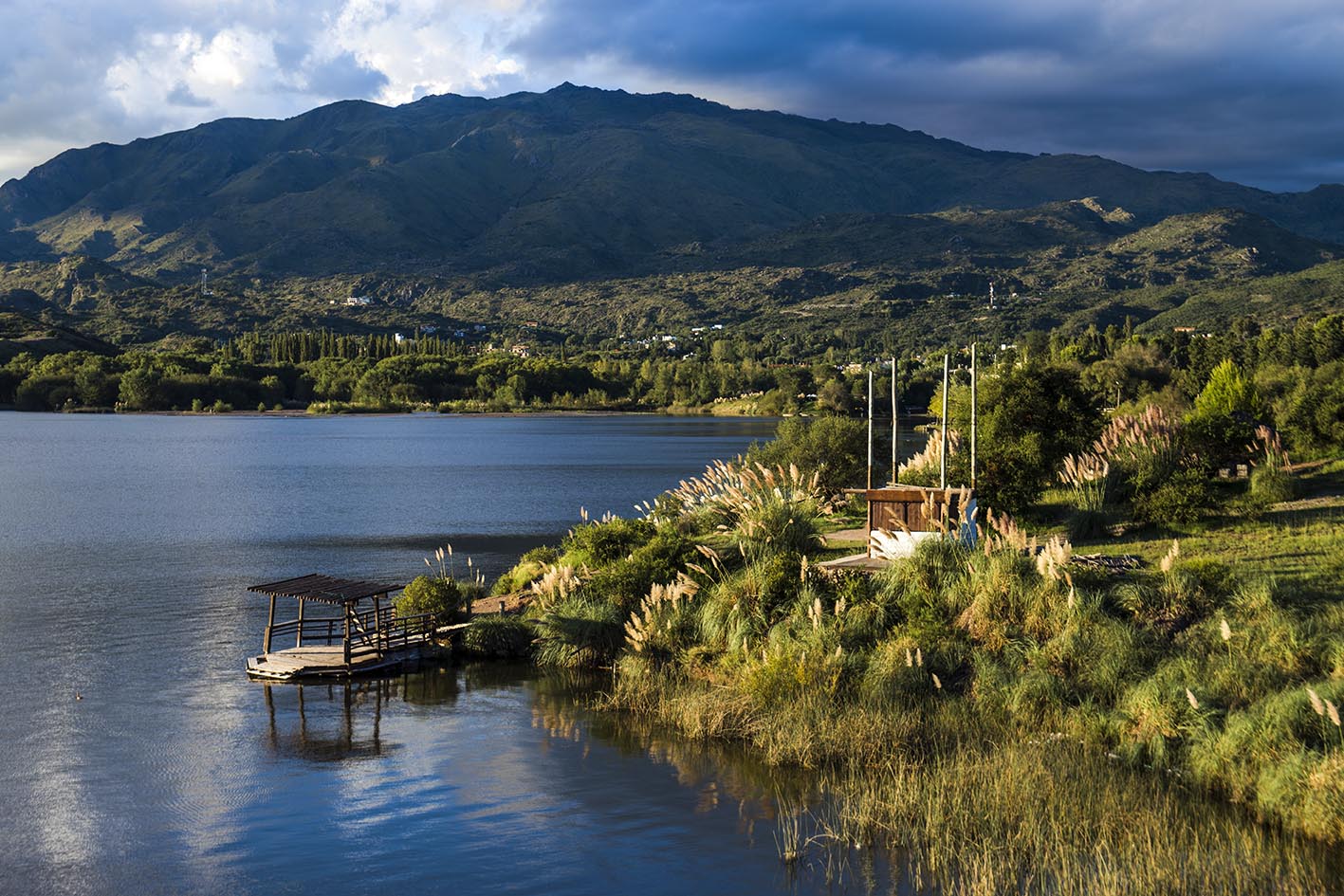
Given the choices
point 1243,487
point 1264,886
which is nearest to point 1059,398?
point 1243,487

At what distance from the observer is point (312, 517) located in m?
48.3

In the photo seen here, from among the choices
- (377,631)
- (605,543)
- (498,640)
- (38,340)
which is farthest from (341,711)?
(38,340)

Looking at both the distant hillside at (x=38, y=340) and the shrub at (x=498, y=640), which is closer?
the shrub at (x=498, y=640)

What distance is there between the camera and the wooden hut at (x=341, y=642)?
2109 cm

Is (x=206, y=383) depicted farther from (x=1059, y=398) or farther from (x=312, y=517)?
(x=1059, y=398)

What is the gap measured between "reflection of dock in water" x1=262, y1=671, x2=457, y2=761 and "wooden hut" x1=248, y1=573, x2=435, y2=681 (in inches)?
11.4

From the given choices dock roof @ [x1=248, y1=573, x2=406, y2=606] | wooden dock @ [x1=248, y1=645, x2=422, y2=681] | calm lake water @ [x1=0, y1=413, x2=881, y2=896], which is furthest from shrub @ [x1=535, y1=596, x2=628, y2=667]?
dock roof @ [x1=248, y1=573, x2=406, y2=606]

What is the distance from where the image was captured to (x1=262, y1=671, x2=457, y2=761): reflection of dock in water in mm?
17250

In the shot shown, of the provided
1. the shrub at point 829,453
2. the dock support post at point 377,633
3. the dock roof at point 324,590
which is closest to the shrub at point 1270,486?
the shrub at point 829,453

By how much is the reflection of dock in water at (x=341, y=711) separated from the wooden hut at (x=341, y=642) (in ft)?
0.95

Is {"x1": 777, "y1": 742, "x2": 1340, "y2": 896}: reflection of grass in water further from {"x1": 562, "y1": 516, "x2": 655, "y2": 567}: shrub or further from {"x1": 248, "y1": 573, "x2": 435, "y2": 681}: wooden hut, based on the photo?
{"x1": 562, "y1": 516, "x2": 655, "y2": 567}: shrub

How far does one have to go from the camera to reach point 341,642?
2398 cm

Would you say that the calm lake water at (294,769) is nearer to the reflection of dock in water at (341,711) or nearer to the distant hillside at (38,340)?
the reflection of dock in water at (341,711)

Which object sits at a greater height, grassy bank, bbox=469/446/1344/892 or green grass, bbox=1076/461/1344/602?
green grass, bbox=1076/461/1344/602
